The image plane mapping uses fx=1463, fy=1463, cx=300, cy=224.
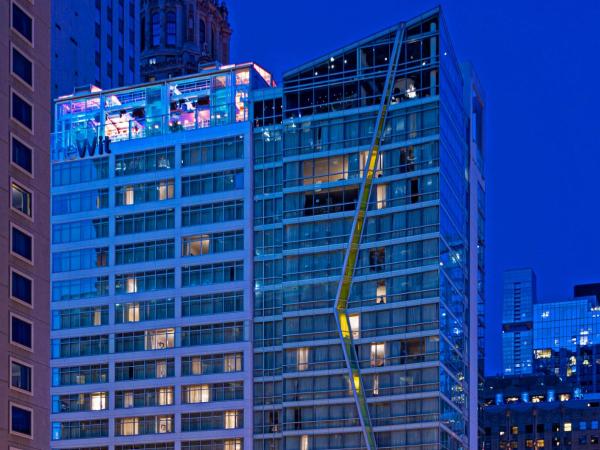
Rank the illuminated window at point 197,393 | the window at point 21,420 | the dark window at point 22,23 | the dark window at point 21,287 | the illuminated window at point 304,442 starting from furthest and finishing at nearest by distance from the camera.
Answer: the illuminated window at point 197,393 < the illuminated window at point 304,442 < the dark window at point 22,23 < the dark window at point 21,287 < the window at point 21,420

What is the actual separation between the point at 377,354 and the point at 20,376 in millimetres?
78979

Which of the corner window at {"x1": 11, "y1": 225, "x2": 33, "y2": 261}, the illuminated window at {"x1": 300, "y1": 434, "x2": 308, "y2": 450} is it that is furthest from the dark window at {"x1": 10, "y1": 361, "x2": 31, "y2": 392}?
the illuminated window at {"x1": 300, "y1": 434, "x2": 308, "y2": 450}

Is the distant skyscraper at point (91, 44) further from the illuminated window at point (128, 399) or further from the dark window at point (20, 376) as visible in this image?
the dark window at point (20, 376)

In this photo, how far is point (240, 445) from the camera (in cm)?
15725

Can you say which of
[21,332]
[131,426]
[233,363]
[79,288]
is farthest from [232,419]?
[21,332]

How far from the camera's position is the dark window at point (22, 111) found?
8162 cm

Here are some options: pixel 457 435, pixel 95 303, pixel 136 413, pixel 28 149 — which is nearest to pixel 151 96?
pixel 95 303

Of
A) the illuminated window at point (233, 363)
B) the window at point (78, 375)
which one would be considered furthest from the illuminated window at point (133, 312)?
the illuminated window at point (233, 363)

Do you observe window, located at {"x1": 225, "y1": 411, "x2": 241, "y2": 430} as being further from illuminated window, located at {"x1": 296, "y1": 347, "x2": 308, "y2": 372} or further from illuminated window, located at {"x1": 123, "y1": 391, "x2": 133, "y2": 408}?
illuminated window, located at {"x1": 123, "y1": 391, "x2": 133, "y2": 408}

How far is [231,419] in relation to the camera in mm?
158625

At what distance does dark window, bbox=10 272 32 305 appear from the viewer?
3137 inches

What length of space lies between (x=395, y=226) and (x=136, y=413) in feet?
116

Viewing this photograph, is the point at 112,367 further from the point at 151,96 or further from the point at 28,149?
the point at 28,149

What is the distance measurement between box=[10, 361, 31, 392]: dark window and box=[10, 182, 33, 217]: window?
28.0ft
